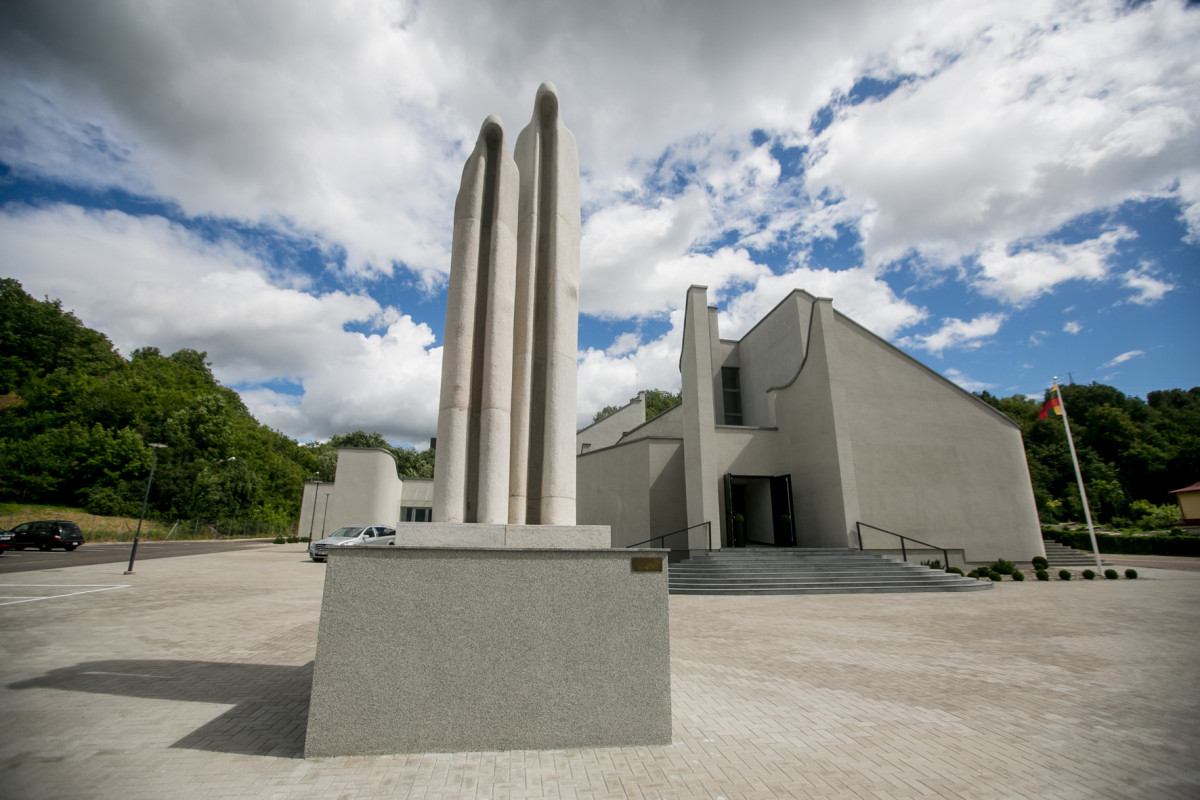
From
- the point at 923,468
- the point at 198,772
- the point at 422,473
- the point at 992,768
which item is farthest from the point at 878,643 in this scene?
the point at 422,473

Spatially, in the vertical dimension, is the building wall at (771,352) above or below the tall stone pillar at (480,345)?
above

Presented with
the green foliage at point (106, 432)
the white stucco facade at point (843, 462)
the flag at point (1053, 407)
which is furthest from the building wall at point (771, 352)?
the green foliage at point (106, 432)

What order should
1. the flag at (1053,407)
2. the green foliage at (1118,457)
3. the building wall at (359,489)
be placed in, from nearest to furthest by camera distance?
1. the flag at (1053,407)
2. the building wall at (359,489)
3. the green foliage at (1118,457)

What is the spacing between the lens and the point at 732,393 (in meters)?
26.5

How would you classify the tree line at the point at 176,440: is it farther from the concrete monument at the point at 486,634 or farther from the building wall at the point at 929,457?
the concrete monument at the point at 486,634

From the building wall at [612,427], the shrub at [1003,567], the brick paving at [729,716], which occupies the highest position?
the building wall at [612,427]

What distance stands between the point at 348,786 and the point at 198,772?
3.29 feet

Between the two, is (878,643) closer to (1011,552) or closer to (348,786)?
(348,786)

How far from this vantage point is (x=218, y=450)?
52188 millimetres

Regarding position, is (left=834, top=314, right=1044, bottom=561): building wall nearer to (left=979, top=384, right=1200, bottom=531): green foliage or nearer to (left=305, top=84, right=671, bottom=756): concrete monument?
(left=305, top=84, right=671, bottom=756): concrete monument

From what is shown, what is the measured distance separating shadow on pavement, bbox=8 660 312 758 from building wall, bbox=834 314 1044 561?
16763 mm

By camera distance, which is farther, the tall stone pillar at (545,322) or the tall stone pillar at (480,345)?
the tall stone pillar at (545,322)

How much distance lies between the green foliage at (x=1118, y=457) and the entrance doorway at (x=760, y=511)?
2930 cm

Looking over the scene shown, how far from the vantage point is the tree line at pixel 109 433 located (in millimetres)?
41125
